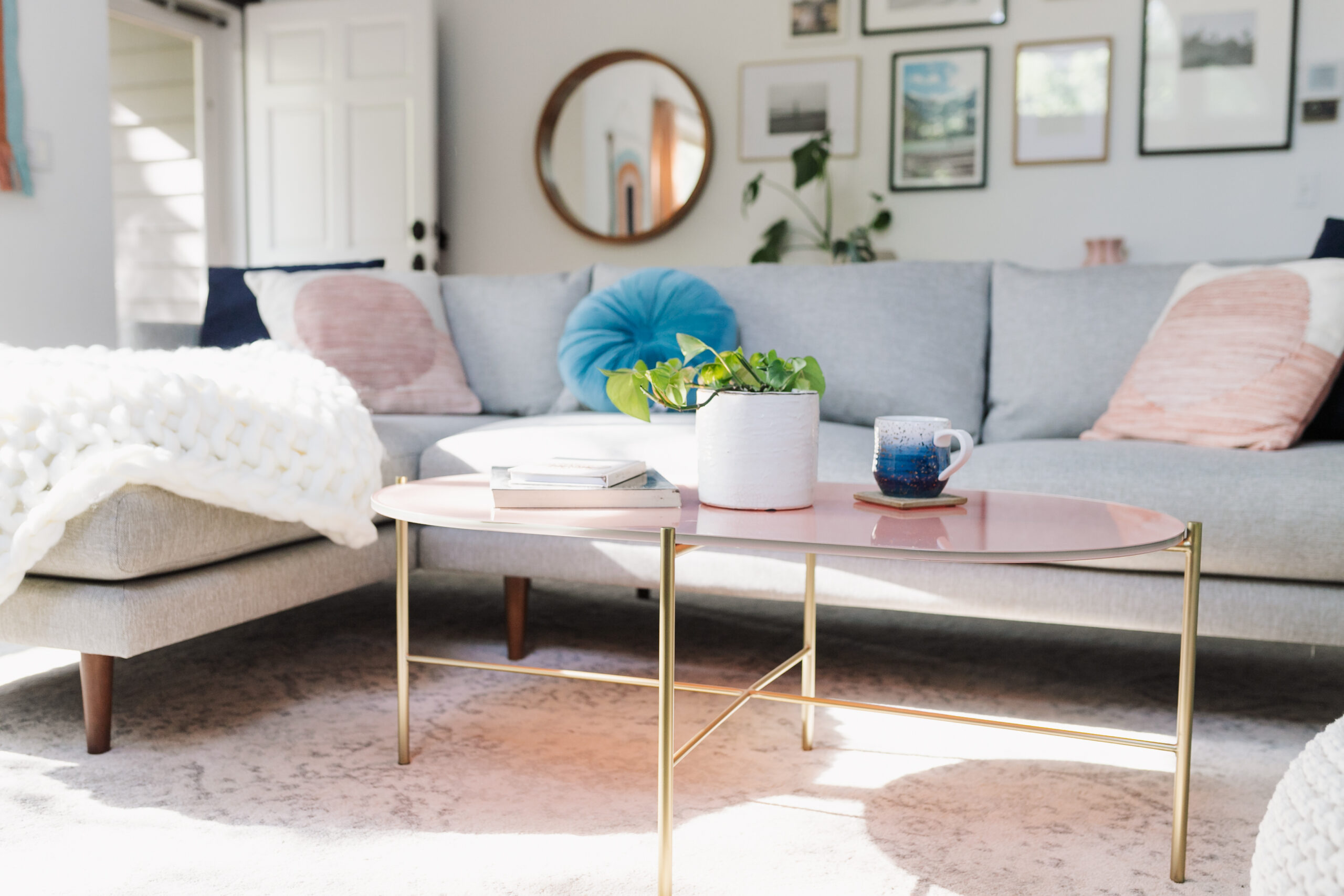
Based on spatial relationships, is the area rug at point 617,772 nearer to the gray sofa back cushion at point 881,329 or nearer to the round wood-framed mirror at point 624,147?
the gray sofa back cushion at point 881,329

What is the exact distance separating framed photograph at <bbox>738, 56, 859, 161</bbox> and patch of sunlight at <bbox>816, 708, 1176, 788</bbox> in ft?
9.71

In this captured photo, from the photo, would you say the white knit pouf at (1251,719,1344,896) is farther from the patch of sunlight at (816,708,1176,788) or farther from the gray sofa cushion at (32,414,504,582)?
the gray sofa cushion at (32,414,504,582)

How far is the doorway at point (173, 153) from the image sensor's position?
16.3 ft

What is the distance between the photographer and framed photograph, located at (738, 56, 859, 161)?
14.1 ft

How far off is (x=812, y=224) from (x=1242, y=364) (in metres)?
2.46

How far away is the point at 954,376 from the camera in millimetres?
2498

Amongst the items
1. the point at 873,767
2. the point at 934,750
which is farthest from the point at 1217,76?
the point at 873,767

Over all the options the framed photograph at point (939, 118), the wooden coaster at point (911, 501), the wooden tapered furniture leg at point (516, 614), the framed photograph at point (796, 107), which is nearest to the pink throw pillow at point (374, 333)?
the wooden tapered furniture leg at point (516, 614)

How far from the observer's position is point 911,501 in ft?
4.40

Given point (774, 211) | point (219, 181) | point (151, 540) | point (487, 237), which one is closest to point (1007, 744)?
point (151, 540)

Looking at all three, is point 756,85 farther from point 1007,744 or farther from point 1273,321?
point 1007,744

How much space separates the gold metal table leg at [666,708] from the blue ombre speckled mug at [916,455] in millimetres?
342

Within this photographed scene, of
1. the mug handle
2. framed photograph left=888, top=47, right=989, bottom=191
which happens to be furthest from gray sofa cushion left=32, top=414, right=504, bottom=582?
framed photograph left=888, top=47, right=989, bottom=191

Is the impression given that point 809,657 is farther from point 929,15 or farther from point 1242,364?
point 929,15
